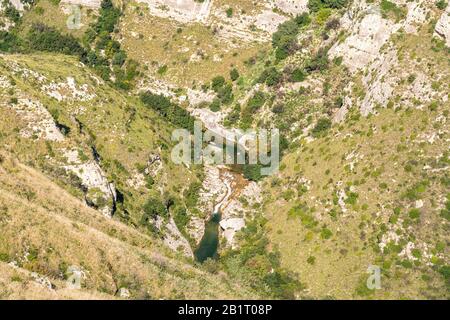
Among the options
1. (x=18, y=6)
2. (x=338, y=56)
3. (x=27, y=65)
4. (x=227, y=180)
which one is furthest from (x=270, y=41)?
(x=18, y=6)

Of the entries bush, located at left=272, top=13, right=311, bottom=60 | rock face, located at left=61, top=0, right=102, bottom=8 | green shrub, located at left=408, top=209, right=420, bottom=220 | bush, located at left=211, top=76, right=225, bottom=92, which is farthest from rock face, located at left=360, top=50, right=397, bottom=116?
rock face, located at left=61, top=0, right=102, bottom=8

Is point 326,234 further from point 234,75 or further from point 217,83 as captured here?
point 217,83

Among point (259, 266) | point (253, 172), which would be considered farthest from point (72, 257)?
point (253, 172)

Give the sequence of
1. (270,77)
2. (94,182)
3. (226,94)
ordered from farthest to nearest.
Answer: (226,94)
(270,77)
(94,182)

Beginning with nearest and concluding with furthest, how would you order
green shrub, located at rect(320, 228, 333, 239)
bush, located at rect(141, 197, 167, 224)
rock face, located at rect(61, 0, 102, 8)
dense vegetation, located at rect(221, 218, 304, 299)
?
1. dense vegetation, located at rect(221, 218, 304, 299)
2. green shrub, located at rect(320, 228, 333, 239)
3. bush, located at rect(141, 197, 167, 224)
4. rock face, located at rect(61, 0, 102, 8)

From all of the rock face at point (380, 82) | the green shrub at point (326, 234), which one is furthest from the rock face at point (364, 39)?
the green shrub at point (326, 234)

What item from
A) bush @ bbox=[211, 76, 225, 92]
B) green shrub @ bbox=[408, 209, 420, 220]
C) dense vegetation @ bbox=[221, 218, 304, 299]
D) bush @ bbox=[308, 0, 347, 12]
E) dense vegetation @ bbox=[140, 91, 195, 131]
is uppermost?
bush @ bbox=[308, 0, 347, 12]

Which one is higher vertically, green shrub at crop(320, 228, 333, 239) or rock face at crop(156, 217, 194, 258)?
green shrub at crop(320, 228, 333, 239)

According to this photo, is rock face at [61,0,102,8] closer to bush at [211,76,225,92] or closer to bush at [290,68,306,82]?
bush at [211,76,225,92]
